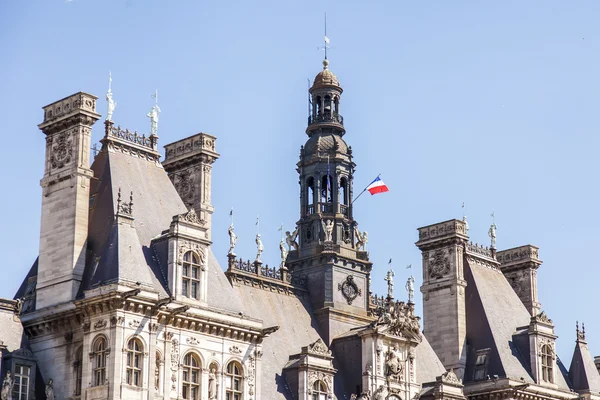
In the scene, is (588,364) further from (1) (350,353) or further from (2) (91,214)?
(2) (91,214)

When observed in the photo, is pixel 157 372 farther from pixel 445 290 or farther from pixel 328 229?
pixel 445 290

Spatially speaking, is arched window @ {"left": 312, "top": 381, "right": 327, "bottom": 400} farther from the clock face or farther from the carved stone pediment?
the clock face

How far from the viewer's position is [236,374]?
7069 cm

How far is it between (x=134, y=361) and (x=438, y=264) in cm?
3475

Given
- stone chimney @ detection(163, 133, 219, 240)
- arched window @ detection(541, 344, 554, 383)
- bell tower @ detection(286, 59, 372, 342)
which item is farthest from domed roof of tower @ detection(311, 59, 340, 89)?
arched window @ detection(541, 344, 554, 383)

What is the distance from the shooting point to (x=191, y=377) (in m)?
68.2

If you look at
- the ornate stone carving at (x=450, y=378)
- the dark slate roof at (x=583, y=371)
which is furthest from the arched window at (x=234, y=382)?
the dark slate roof at (x=583, y=371)

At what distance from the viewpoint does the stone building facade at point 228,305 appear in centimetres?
6631

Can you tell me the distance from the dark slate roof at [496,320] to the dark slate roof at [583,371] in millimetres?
1431

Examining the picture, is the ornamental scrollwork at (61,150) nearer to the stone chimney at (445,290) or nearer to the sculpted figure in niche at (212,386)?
the sculpted figure in niche at (212,386)

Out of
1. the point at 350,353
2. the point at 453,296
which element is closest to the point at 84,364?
the point at 350,353

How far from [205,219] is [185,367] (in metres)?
12.0

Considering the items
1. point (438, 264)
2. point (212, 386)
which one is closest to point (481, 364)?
point (438, 264)

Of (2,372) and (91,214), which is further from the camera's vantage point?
(91,214)
